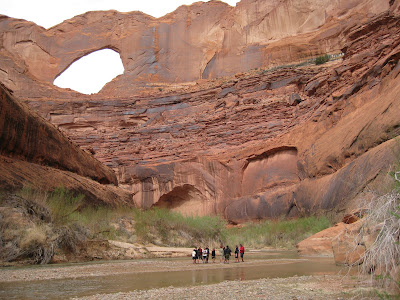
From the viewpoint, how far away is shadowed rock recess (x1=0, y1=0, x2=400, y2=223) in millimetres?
18644

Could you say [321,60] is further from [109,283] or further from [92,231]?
[109,283]

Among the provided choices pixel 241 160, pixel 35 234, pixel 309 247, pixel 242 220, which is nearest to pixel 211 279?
pixel 35 234

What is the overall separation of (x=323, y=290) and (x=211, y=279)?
8.67 ft

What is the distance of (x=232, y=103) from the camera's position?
3912cm

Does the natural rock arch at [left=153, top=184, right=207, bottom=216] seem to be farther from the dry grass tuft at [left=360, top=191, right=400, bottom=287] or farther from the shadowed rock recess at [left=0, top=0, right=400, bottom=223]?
the dry grass tuft at [left=360, top=191, right=400, bottom=287]

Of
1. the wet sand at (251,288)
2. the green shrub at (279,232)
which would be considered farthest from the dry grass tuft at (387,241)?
the green shrub at (279,232)

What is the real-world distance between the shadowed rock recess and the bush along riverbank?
74.1 inches

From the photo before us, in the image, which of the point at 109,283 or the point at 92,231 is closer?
the point at 109,283

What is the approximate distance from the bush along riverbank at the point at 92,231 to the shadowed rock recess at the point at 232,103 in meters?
1.88

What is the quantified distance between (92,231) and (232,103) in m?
27.6

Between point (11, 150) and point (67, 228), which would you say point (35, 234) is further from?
point (11, 150)

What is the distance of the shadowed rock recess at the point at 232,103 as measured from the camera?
734 inches

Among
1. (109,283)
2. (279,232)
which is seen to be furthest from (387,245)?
(279,232)

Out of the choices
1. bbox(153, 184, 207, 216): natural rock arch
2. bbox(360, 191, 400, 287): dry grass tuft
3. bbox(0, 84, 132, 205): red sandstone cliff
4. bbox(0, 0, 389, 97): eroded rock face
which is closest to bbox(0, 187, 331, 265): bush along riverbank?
bbox(0, 84, 132, 205): red sandstone cliff
